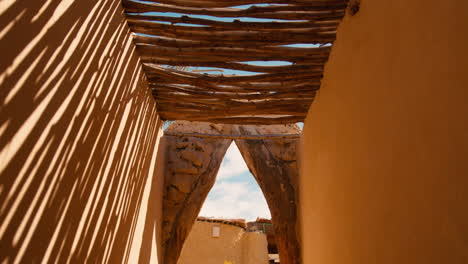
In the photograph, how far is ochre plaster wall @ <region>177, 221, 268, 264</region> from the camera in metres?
8.74

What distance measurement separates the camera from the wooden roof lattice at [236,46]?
2158 millimetres

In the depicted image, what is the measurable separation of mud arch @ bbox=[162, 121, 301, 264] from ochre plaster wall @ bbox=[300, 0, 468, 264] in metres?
1.39

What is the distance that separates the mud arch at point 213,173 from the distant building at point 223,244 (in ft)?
15.6

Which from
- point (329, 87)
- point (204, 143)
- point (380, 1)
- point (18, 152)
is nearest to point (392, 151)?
point (380, 1)

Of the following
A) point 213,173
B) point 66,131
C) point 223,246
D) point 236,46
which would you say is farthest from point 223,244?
point 66,131

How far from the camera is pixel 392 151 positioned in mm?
1444

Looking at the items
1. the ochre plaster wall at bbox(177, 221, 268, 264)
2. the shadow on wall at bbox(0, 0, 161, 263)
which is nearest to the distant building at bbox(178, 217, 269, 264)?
the ochre plaster wall at bbox(177, 221, 268, 264)

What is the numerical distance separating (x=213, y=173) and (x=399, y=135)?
304 cm

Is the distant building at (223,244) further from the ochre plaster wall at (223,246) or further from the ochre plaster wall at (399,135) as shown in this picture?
the ochre plaster wall at (399,135)

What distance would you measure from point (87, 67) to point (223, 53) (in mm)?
969

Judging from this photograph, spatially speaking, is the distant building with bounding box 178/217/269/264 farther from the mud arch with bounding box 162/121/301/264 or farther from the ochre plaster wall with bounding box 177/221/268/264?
the mud arch with bounding box 162/121/301/264

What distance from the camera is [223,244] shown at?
355 inches

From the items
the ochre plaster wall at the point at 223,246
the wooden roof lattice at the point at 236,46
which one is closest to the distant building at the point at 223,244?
the ochre plaster wall at the point at 223,246

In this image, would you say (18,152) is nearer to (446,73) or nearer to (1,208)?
(1,208)
